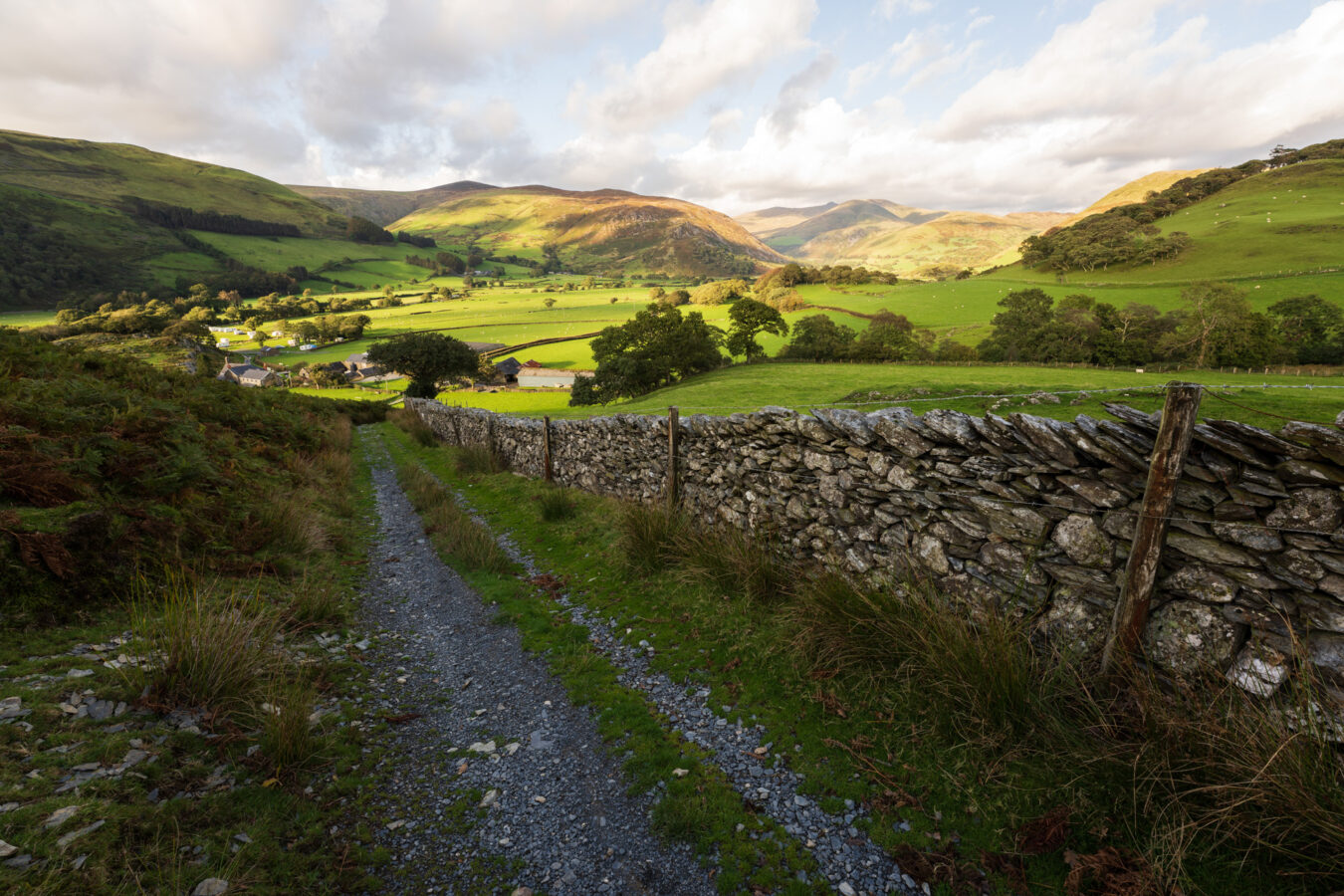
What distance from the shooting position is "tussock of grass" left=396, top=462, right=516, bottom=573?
8.07 metres

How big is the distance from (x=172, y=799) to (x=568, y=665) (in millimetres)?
3069

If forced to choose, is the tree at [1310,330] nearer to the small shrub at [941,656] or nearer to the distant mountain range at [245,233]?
the distant mountain range at [245,233]

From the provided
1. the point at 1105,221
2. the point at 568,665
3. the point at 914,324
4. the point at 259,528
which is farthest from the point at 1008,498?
the point at 1105,221

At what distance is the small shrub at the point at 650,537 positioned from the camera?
7293 millimetres

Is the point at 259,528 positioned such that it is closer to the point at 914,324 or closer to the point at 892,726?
the point at 892,726

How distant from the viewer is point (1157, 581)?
11.2ft

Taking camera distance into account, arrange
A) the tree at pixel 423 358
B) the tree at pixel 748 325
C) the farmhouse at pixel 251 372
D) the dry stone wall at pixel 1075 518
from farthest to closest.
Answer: the farmhouse at pixel 251 372 < the tree at pixel 748 325 < the tree at pixel 423 358 < the dry stone wall at pixel 1075 518

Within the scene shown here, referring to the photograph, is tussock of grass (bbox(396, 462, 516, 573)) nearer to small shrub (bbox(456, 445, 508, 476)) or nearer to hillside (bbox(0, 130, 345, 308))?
small shrub (bbox(456, 445, 508, 476))

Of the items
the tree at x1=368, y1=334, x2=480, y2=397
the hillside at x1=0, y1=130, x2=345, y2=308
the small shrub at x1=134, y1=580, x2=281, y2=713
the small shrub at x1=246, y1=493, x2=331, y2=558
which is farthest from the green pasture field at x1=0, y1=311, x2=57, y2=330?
the small shrub at x1=134, y1=580, x2=281, y2=713

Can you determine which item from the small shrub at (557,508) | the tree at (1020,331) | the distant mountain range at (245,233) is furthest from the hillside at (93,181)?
the tree at (1020,331)

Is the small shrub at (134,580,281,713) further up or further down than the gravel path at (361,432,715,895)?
further up

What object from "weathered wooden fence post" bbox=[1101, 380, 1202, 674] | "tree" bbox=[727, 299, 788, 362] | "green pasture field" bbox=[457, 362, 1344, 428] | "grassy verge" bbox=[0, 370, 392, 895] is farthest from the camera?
"tree" bbox=[727, 299, 788, 362]

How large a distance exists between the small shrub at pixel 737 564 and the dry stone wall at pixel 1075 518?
14.5 inches

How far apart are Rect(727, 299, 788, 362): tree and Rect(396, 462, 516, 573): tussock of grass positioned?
49577mm
